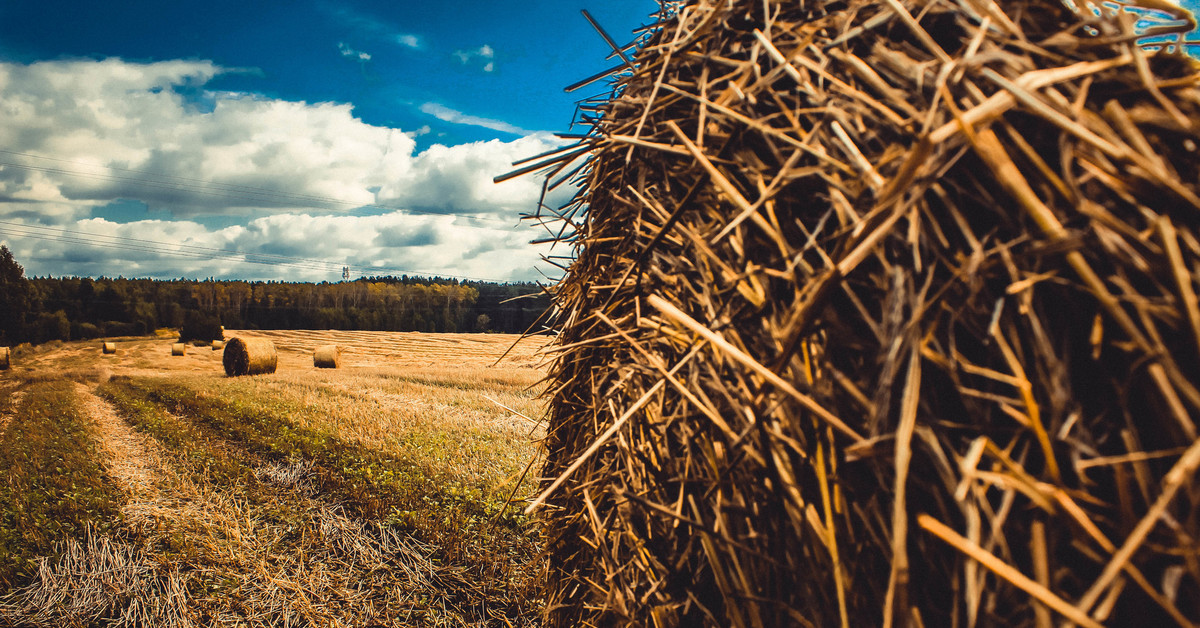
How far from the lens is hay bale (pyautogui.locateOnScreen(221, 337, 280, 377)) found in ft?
70.6

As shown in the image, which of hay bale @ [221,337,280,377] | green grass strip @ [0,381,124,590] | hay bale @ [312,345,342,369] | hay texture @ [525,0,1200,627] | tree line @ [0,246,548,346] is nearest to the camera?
hay texture @ [525,0,1200,627]

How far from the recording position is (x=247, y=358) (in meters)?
21.5

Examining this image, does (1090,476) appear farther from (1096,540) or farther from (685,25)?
(685,25)

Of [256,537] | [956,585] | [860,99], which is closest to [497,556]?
[256,537]

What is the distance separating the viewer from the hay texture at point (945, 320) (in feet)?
2.73

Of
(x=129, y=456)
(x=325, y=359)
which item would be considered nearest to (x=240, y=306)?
(x=325, y=359)

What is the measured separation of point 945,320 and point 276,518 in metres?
6.11

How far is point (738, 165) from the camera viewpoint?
54.8 inches

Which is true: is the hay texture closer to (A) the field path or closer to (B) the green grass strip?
(B) the green grass strip

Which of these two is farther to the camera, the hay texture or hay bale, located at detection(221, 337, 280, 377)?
hay bale, located at detection(221, 337, 280, 377)

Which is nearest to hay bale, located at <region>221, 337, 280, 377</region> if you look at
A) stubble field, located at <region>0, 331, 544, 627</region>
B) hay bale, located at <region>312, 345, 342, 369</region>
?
hay bale, located at <region>312, 345, 342, 369</region>

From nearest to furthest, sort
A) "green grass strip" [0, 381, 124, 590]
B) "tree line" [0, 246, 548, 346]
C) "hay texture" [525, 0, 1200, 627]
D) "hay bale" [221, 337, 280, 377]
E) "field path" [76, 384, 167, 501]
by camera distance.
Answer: "hay texture" [525, 0, 1200, 627], "green grass strip" [0, 381, 124, 590], "field path" [76, 384, 167, 501], "hay bale" [221, 337, 280, 377], "tree line" [0, 246, 548, 346]

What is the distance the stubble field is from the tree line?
47.0 meters

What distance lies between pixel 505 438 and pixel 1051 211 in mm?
7572
